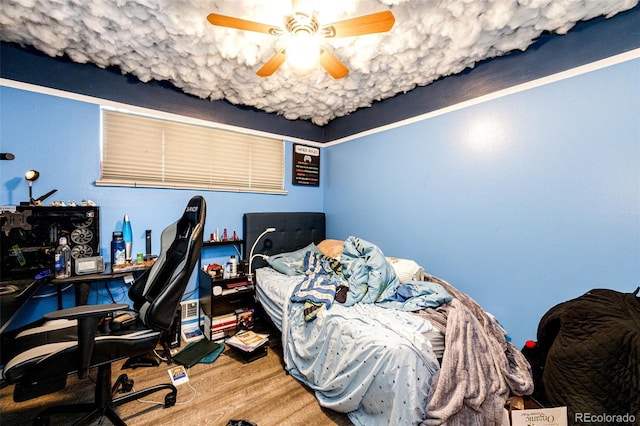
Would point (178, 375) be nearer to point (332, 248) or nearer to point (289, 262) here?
point (289, 262)

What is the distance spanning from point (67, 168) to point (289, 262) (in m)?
2.08

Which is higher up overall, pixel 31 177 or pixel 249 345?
pixel 31 177

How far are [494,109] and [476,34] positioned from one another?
1.91 feet

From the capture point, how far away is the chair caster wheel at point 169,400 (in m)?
1.63

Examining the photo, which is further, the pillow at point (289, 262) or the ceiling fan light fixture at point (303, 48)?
the pillow at point (289, 262)

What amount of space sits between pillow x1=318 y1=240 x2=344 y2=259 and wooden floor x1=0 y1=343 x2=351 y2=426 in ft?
3.88

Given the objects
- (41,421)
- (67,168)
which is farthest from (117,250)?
(41,421)

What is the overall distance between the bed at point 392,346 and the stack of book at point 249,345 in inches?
10.1

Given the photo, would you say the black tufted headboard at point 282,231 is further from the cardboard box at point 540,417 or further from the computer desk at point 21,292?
the cardboard box at point 540,417

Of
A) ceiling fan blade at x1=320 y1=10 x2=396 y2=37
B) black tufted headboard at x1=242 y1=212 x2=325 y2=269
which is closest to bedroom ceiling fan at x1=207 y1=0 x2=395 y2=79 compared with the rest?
ceiling fan blade at x1=320 y1=10 x2=396 y2=37

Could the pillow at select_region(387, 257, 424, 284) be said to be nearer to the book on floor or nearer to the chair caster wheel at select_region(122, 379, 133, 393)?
the book on floor

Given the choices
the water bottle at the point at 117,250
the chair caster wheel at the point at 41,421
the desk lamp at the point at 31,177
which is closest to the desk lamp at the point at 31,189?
the desk lamp at the point at 31,177

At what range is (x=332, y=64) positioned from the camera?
173 cm

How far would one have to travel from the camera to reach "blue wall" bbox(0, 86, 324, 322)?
191 centimetres
